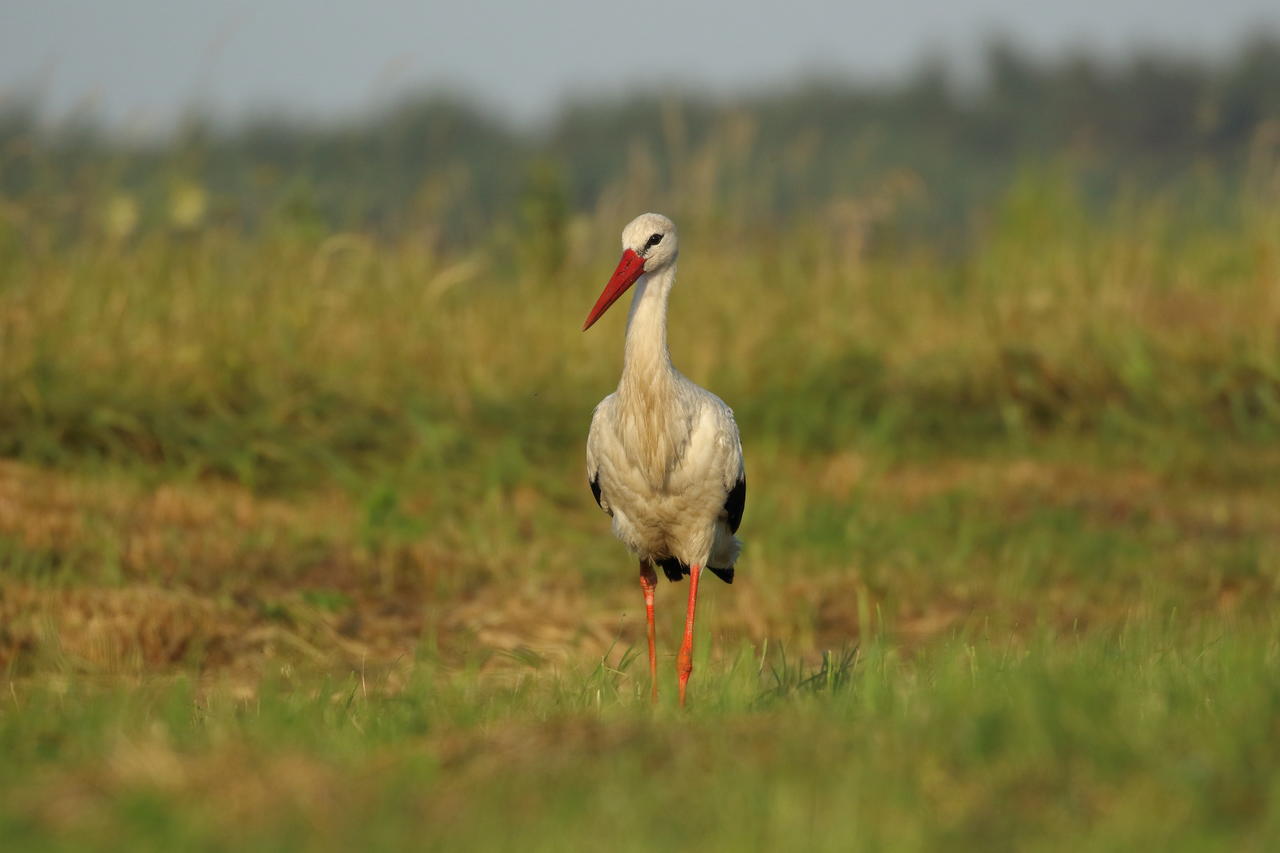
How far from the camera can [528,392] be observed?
8.04 meters

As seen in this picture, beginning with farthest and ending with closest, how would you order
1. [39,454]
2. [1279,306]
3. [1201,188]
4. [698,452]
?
[1201,188] < [1279,306] < [39,454] < [698,452]

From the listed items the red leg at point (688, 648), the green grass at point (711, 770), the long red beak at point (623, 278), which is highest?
the long red beak at point (623, 278)

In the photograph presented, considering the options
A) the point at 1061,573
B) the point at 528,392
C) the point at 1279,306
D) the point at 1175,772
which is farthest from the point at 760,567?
the point at 1279,306

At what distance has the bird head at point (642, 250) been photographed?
171 inches

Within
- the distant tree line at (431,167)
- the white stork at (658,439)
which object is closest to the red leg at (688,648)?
the white stork at (658,439)

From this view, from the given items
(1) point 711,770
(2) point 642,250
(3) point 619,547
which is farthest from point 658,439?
(3) point 619,547

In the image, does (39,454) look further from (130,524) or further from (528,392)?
(528,392)

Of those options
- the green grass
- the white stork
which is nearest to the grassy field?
the green grass

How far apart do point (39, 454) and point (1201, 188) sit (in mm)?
8133

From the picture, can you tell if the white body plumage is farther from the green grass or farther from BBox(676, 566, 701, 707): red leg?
the green grass

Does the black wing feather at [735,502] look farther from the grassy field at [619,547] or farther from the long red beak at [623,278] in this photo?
the long red beak at [623,278]

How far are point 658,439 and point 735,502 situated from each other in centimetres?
44

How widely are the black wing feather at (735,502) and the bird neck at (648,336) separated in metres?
0.43

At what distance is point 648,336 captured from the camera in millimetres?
4398
